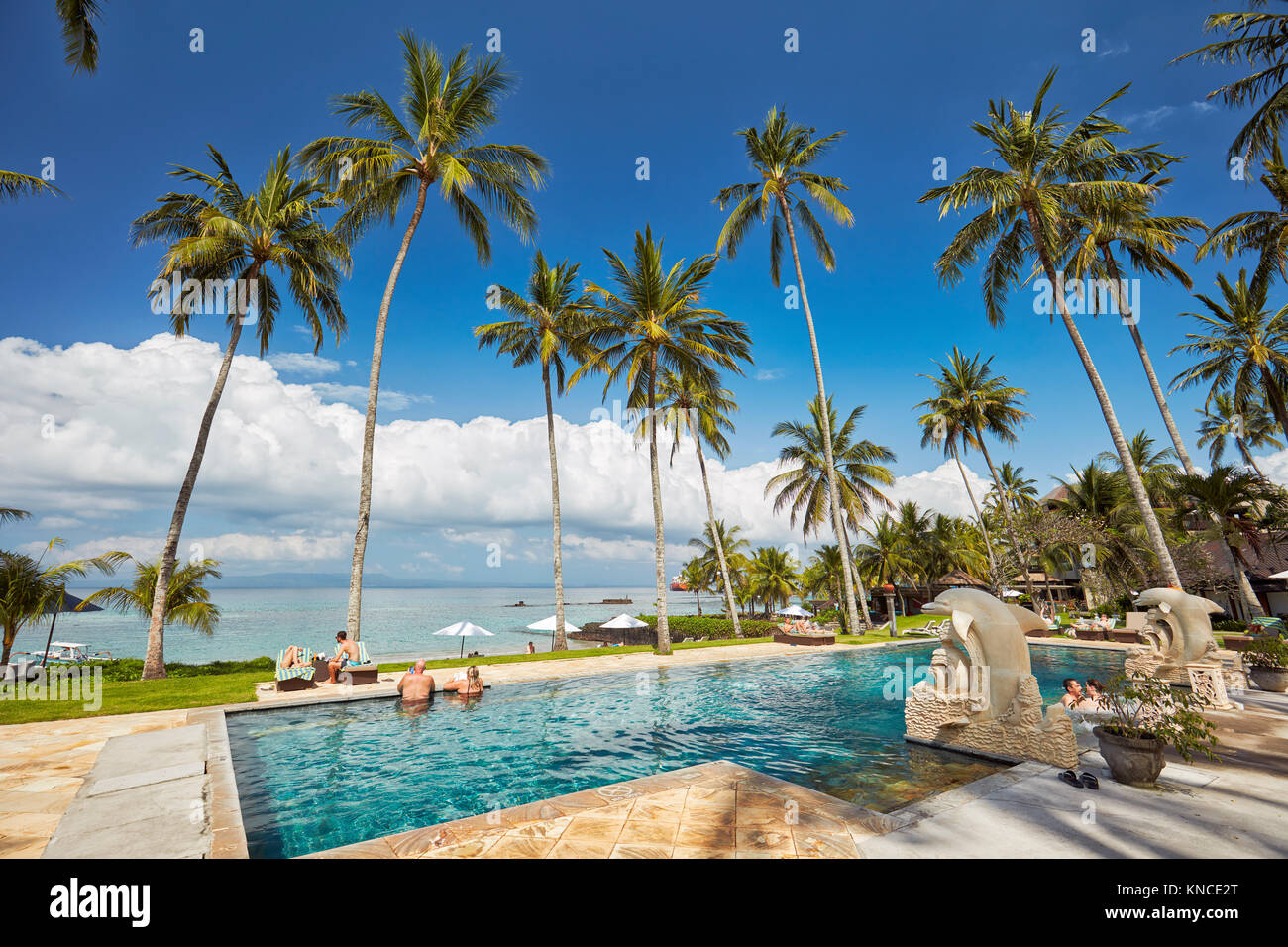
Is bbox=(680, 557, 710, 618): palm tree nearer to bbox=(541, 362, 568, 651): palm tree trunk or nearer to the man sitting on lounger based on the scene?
bbox=(541, 362, 568, 651): palm tree trunk

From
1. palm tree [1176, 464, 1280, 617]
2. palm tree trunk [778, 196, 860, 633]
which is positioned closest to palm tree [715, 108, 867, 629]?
palm tree trunk [778, 196, 860, 633]

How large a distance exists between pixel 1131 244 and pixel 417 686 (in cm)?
2866

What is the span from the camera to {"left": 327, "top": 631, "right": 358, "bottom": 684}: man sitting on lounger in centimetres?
1435

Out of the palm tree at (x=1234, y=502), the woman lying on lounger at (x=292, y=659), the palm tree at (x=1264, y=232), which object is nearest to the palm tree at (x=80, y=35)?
the woman lying on lounger at (x=292, y=659)

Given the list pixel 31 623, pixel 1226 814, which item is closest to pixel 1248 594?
pixel 1226 814

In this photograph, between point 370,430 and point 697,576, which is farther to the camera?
point 697,576

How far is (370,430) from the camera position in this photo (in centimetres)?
1755

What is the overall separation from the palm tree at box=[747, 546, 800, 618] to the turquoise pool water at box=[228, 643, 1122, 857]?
3767 centimetres

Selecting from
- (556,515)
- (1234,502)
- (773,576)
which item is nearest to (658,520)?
(556,515)

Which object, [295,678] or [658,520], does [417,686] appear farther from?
[658,520]

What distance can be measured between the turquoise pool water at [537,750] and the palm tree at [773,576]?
37665 millimetres

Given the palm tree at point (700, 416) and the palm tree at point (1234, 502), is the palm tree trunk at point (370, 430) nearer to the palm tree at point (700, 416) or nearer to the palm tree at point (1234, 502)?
the palm tree at point (700, 416)
